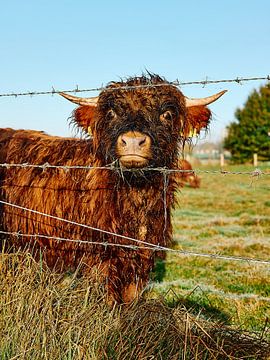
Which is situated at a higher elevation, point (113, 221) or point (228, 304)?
point (113, 221)

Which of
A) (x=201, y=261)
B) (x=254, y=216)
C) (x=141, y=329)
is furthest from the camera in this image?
(x=254, y=216)

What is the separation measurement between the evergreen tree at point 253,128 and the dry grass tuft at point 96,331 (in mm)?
51265

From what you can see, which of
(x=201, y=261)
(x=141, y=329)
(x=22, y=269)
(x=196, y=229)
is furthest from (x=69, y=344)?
(x=196, y=229)

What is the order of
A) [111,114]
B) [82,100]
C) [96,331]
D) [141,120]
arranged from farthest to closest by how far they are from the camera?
[82,100] < [111,114] < [141,120] < [96,331]

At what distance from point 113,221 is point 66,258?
720 millimetres

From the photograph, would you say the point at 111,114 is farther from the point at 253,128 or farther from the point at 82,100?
the point at 253,128

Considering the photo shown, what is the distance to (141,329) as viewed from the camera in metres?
3.62

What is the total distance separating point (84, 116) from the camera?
5473 millimetres

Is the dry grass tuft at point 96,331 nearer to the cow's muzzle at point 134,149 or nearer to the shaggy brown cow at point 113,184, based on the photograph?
the shaggy brown cow at point 113,184

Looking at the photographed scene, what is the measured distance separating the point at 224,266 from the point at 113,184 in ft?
13.1

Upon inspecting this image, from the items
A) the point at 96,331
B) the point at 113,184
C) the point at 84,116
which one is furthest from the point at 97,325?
the point at 84,116

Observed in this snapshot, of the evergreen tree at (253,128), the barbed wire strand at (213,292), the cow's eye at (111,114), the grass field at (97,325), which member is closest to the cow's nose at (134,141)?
the cow's eye at (111,114)

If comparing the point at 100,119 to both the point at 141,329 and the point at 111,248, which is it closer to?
the point at 111,248

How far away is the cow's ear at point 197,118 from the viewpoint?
5.42 m
